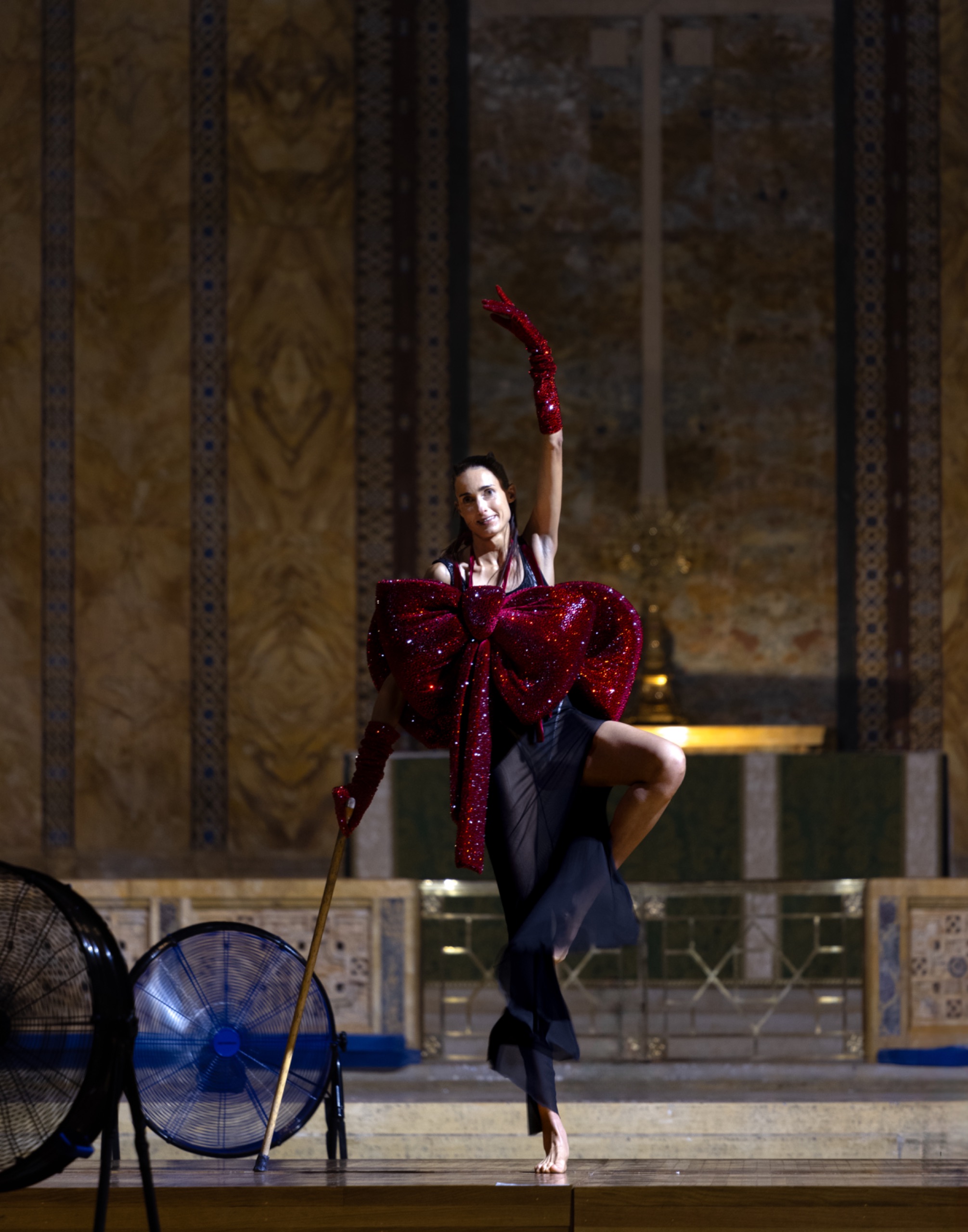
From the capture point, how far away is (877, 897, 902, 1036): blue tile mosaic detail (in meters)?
5.47

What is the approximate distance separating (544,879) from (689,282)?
645 centimetres

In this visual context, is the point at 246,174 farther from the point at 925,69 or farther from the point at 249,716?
the point at 925,69

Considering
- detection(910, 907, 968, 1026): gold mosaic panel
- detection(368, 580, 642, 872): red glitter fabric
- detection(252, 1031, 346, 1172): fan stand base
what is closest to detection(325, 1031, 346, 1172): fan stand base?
detection(252, 1031, 346, 1172): fan stand base

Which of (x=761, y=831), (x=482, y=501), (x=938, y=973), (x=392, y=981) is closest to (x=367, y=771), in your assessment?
(x=482, y=501)

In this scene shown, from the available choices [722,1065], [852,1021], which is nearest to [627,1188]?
[722,1065]

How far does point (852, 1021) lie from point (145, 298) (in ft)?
19.5

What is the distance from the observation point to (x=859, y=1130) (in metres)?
4.79

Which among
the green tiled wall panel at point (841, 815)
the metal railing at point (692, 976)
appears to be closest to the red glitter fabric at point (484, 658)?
the metal railing at point (692, 976)

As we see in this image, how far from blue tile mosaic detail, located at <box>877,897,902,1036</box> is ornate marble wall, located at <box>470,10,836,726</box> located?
3684mm

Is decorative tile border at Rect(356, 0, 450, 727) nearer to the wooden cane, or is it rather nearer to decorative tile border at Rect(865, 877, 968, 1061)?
decorative tile border at Rect(865, 877, 968, 1061)

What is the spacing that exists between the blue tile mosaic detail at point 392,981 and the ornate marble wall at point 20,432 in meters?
4.17

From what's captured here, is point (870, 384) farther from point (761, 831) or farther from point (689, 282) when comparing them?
point (761, 831)

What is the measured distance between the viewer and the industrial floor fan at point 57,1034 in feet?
8.10

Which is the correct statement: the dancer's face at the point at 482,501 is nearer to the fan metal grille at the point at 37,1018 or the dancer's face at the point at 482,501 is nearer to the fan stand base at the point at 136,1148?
the fan metal grille at the point at 37,1018
